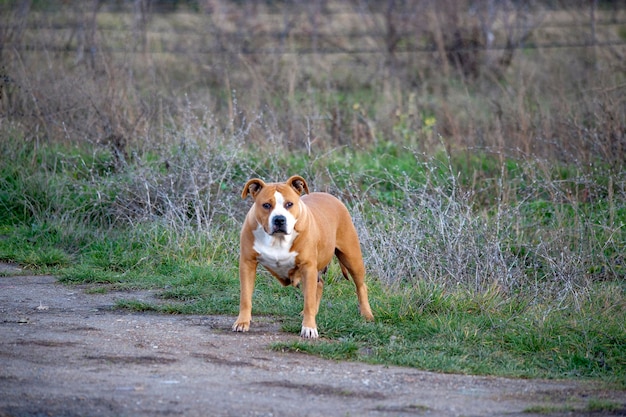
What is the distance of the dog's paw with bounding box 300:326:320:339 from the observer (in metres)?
6.38

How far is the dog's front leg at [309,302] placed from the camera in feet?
21.0

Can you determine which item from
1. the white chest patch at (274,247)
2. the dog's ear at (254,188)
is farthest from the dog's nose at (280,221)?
the dog's ear at (254,188)

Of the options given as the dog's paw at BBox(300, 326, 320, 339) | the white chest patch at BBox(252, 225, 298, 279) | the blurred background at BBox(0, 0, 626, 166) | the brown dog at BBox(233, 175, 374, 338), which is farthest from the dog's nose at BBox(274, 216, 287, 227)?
the blurred background at BBox(0, 0, 626, 166)

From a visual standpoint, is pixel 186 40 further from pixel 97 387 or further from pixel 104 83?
pixel 97 387

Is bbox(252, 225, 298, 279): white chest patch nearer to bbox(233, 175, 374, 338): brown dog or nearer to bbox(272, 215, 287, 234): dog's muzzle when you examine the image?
bbox(233, 175, 374, 338): brown dog

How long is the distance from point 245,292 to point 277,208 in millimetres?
748

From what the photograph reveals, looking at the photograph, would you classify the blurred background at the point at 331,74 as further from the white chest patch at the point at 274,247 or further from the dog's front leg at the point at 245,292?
the dog's front leg at the point at 245,292

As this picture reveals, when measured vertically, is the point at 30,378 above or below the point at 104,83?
below

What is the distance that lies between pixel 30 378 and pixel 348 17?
17.2 meters

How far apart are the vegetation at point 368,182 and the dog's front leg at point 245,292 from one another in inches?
23.6

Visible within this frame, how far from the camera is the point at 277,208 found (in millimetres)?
6211

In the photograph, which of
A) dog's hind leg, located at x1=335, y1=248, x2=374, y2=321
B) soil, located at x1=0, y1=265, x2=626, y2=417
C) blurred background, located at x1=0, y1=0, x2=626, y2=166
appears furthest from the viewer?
blurred background, located at x1=0, y1=0, x2=626, y2=166

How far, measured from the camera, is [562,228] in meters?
8.77

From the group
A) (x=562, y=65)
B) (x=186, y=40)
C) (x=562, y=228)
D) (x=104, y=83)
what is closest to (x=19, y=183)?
(x=104, y=83)
